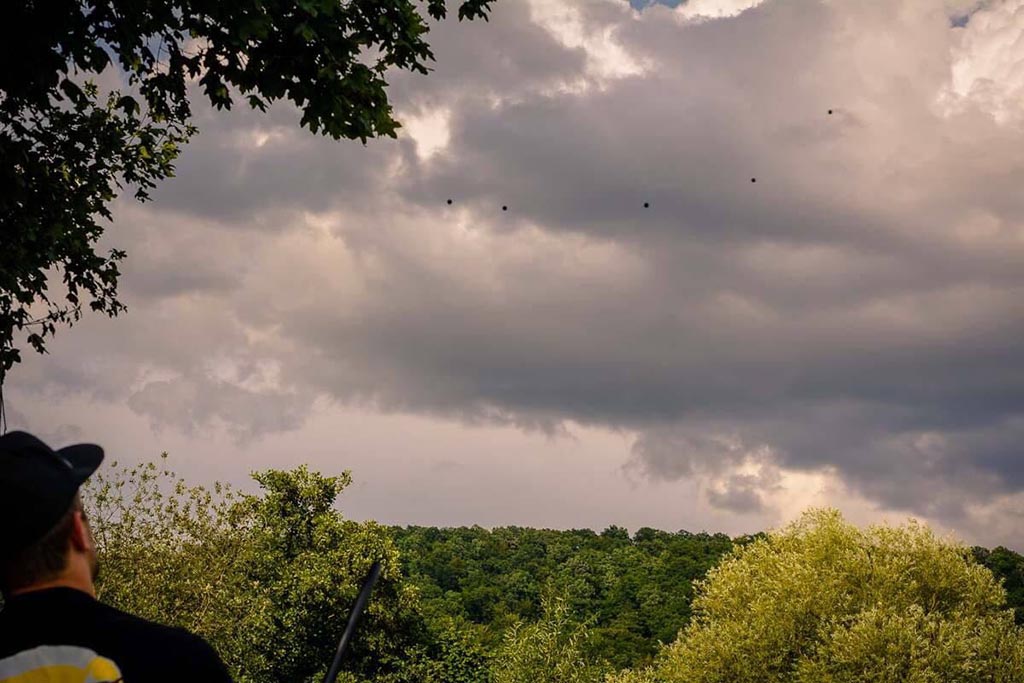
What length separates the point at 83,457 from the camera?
12.2ft

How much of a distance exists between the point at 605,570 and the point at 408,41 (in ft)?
354

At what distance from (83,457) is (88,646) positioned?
0.68 m

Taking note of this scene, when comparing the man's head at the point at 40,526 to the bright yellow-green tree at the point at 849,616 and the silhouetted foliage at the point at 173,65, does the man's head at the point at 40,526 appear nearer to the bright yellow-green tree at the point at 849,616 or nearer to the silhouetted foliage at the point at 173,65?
the silhouetted foliage at the point at 173,65

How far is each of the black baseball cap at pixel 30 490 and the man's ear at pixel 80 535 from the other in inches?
2.7

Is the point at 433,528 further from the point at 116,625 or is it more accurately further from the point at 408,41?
the point at 116,625

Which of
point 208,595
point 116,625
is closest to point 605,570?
point 208,595

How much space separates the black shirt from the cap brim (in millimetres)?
400

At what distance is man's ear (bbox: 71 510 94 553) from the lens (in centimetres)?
339

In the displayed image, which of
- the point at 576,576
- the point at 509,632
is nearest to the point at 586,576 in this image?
the point at 576,576

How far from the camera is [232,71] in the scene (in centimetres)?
1378

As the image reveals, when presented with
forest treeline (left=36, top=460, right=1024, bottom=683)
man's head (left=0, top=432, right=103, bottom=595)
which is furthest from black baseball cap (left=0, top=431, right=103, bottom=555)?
forest treeline (left=36, top=460, right=1024, bottom=683)

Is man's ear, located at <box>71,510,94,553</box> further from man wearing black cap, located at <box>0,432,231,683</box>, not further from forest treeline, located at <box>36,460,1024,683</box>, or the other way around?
forest treeline, located at <box>36,460,1024,683</box>

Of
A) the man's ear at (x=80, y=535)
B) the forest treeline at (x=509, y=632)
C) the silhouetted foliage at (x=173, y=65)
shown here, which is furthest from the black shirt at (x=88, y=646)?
the forest treeline at (x=509, y=632)

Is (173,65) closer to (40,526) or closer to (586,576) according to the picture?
(40,526)
